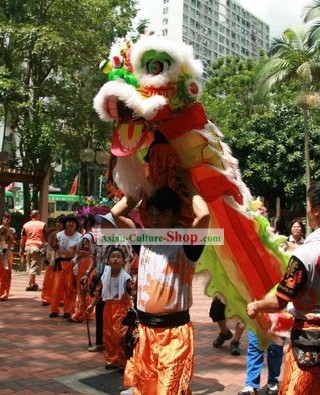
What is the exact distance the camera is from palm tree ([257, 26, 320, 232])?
16391 mm

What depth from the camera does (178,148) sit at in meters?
2.76

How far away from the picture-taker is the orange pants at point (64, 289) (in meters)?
7.45

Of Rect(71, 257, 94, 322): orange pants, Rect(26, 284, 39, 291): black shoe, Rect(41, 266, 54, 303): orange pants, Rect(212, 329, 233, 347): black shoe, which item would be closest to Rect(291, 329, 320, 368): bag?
Rect(212, 329, 233, 347): black shoe

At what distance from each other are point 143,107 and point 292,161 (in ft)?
59.1

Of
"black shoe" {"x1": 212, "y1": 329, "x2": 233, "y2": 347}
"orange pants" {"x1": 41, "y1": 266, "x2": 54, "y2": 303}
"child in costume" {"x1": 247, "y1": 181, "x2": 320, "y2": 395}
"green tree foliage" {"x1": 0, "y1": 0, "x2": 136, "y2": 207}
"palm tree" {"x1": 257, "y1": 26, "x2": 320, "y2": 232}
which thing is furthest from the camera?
"palm tree" {"x1": 257, "y1": 26, "x2": 320, "y2": 232}

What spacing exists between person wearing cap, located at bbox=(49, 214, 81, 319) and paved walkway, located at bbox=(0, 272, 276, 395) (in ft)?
0.71

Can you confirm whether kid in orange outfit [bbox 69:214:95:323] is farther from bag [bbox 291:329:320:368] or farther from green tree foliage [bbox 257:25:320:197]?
green tree foliage [bbox 257:25:320:197]

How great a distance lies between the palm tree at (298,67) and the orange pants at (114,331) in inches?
493

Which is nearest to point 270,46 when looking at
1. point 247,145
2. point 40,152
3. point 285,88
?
point 247,145

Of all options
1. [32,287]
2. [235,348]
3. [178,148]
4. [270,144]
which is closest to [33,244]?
[32,287]

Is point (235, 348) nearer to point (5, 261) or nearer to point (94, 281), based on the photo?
point (94, 281)

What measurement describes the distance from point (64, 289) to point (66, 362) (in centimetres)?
246

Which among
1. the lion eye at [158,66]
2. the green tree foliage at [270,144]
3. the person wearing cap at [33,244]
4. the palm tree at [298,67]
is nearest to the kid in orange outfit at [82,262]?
the person wearing cap at [33,244]

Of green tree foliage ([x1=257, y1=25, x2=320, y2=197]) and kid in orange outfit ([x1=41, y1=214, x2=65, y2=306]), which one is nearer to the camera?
kid in orange outfit ([x1=41, y1=214, x2=65, y2=306])
